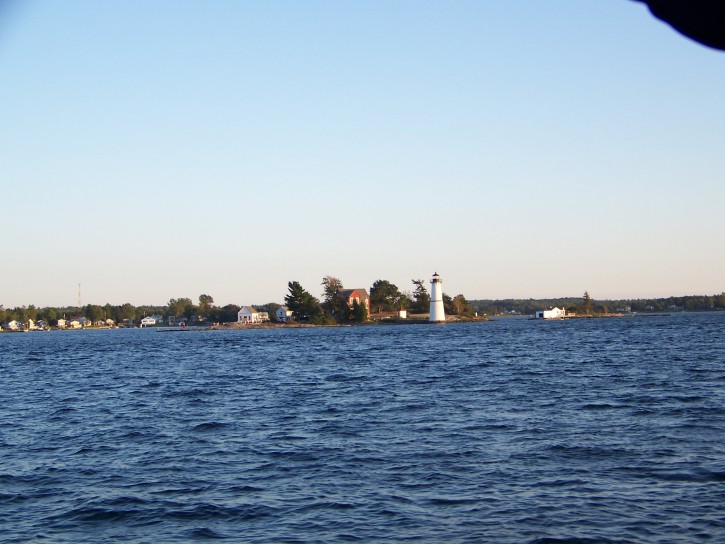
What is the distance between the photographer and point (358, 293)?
170 meters

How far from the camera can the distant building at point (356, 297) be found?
166625mm

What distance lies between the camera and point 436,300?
463ft

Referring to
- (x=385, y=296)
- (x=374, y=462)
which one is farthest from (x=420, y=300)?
(x=374, y=462)

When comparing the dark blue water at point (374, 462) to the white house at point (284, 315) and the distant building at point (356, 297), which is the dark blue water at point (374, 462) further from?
the white house at point (284, 315)

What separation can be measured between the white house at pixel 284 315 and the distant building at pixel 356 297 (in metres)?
12.6

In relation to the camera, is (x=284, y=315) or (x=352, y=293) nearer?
(x=352, y=293)

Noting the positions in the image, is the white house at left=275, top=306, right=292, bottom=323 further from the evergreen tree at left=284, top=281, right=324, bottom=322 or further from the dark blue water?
the dark blue water

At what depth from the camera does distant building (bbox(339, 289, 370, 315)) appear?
16662 cm

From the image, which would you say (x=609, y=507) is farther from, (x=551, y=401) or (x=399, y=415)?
(x=551, y=401)

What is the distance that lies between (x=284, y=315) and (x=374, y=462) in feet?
516

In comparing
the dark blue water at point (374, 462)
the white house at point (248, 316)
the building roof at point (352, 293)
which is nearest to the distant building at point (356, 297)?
the building roof at point (352, 293)

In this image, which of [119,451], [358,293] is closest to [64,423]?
[119,451]

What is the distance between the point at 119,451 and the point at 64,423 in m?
6.52

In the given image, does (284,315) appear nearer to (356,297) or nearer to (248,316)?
(248,316)
